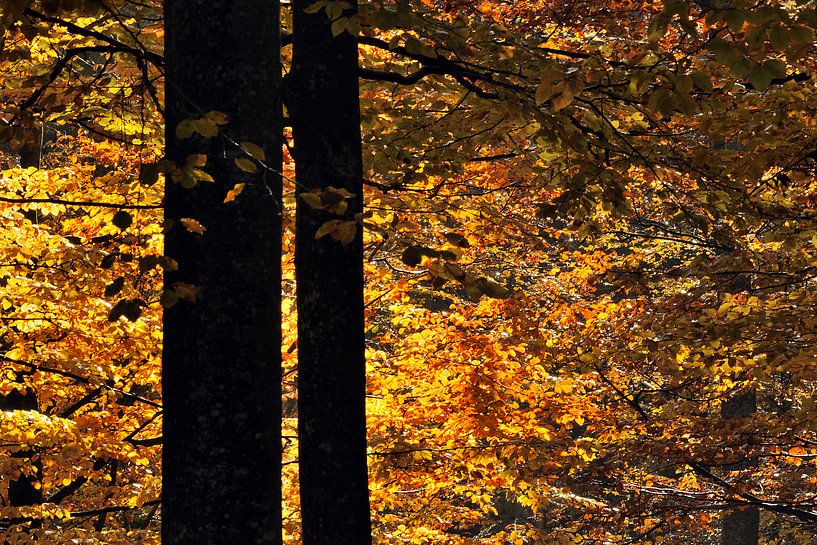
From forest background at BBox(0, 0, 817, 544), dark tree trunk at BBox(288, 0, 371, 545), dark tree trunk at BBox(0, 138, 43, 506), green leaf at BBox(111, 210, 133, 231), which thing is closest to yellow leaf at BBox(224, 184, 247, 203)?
forest background at BBox(0, 0, 817, 544)

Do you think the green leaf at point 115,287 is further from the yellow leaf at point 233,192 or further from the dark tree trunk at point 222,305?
the yellow leaf at point 233,192

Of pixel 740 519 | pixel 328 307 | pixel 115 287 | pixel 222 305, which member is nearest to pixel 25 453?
pixel 328 307

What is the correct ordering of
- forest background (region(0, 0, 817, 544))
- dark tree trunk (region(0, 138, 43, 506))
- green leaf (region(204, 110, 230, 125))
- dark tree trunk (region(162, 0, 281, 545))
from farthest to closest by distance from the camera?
1. dark tree trunk (region(0, 138, 43, 506))
2. forest background (region(0, 0, 817, 544))
3. dark tree trunk (region(162, 0, 281, 545))
4. green leaf (region(204, 110, 230, 125))

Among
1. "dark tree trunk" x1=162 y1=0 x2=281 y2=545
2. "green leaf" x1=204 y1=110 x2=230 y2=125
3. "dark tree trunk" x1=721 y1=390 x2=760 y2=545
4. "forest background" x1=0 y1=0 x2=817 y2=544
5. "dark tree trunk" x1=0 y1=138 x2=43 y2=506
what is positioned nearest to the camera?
"green leaf" x1=204 y1=110 x2=230 y2=125

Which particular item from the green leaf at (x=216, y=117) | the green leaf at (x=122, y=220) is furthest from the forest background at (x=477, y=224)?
the green leaf at (x=122, y=220)

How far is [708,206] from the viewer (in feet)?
20.0

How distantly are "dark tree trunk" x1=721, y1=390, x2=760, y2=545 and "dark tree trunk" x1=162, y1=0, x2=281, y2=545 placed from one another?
44.8 feet

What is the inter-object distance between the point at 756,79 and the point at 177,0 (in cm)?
253

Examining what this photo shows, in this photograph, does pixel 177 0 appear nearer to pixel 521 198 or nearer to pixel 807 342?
pixel 807 342

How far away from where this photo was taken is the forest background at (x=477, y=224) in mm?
4488

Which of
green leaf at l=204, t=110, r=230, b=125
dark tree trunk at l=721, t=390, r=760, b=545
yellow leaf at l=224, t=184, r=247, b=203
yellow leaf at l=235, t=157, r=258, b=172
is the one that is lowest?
dark tree trunk at l=721, t=390, r=760, b=545

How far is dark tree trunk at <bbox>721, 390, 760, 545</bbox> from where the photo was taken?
15461 mm

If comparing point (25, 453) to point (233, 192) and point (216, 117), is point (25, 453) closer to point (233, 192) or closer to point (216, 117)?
point (233, 192)

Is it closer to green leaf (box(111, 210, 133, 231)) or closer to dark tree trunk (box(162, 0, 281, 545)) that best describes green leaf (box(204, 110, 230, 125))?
dark tree trunk (box(162, 0, 281, 545))
